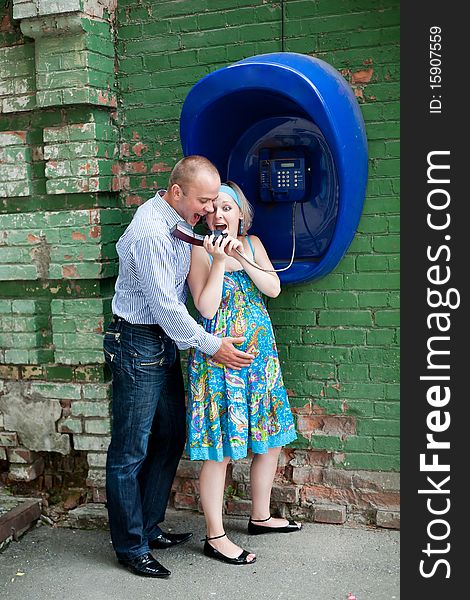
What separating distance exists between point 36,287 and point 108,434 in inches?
34.8

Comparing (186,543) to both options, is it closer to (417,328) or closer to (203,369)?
(203,369)

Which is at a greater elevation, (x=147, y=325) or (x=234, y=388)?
(x=147, y=325)

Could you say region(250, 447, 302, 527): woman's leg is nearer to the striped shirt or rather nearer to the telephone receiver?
the striped shirt

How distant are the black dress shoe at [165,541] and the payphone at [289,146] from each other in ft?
4.55

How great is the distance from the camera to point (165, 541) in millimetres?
3951

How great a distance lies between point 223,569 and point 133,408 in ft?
2.83

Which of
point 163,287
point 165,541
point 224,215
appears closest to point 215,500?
point 165,541

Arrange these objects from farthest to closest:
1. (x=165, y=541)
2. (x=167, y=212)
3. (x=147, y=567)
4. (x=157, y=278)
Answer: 1. (x=165, y=541)
2. (x=147, y=567)
3. (x=167, y=212)
4. (x=157, y=278)

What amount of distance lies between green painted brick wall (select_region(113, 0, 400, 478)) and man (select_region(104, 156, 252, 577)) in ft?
1.91

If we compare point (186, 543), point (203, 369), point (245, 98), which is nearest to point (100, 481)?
point (186, 543)

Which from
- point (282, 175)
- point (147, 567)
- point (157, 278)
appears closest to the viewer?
point (157, 278)

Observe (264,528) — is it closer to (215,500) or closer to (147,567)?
(215,500)

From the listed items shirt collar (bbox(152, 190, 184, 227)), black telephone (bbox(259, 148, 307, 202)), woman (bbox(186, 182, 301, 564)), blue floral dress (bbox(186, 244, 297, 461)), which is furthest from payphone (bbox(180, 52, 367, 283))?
shirt collar (bbox(152, 190, 184, 227))

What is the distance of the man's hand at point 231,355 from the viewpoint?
11.8ft
